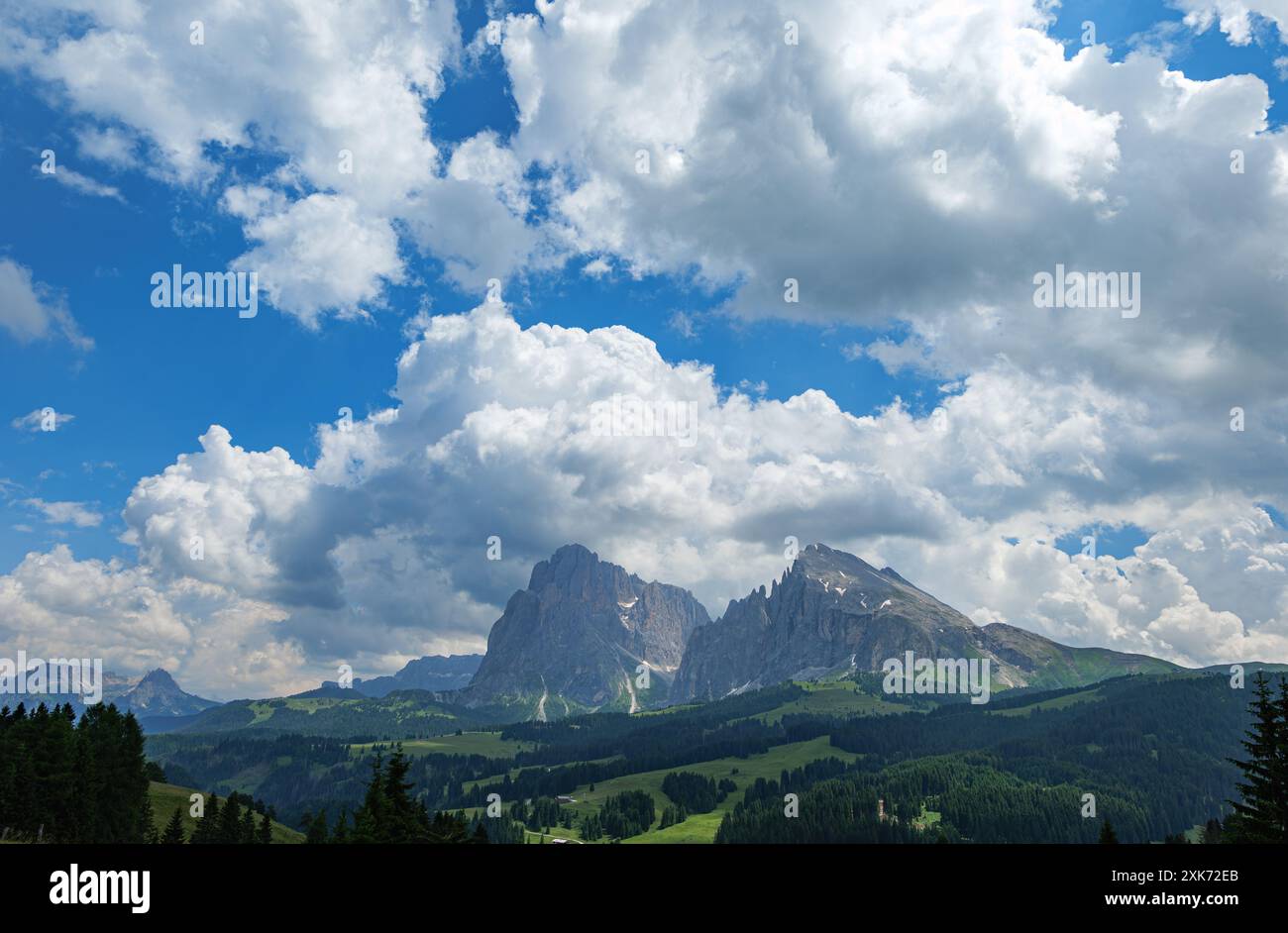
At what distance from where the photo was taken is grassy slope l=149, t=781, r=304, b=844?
152625 mm

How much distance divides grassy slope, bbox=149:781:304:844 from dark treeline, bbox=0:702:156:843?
32.7 m

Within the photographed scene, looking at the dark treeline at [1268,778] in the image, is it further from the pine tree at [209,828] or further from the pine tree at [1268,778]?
the pine tree at [209,828]

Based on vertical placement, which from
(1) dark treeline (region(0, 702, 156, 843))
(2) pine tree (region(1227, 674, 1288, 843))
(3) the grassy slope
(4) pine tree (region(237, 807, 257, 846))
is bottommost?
(3) the grassy slope

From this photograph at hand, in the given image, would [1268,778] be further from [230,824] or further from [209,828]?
[230,824]

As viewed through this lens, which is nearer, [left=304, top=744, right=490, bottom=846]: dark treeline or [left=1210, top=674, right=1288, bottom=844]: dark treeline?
[left=1210, top=674, right=1288, bottom=844]: dark treeline

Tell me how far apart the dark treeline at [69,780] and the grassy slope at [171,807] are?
3273cm

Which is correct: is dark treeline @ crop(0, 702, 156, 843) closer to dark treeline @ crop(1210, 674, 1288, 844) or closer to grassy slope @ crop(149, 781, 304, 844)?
grassy slope @ crop(149, 781, 304, 844)

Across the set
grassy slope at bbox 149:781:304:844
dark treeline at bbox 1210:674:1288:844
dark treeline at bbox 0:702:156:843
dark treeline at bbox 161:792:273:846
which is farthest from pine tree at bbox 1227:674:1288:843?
grassy slope at bbox 149:781:304:844

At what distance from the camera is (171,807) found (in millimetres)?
165375

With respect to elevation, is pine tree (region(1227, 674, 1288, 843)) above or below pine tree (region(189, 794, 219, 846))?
above

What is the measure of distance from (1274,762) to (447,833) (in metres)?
83.2

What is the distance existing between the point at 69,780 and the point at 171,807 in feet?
291
